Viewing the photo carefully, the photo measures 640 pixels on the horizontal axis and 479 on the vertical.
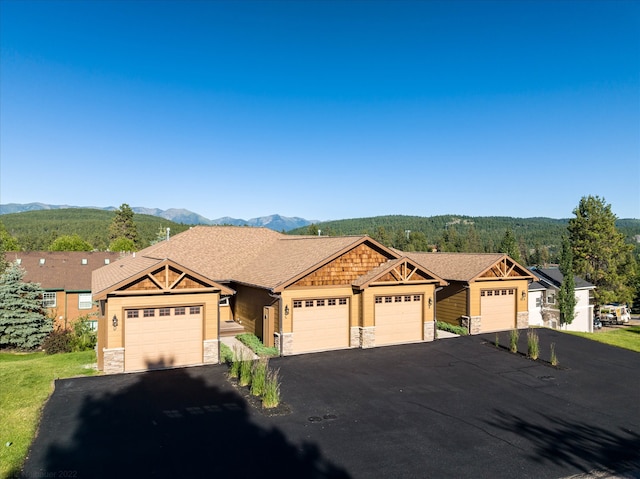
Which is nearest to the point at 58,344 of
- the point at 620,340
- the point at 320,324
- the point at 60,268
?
the point at 60,268

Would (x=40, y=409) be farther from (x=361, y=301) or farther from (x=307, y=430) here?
(x=361, y=301)

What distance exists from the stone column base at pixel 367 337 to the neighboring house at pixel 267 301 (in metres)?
0.04

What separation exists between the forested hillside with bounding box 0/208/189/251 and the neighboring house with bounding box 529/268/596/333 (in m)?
67.2

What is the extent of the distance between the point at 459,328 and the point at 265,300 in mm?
10417

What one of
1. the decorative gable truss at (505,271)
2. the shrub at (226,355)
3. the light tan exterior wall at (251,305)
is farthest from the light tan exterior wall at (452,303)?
the shrub at (226,355)

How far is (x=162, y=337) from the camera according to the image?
14.7 metres

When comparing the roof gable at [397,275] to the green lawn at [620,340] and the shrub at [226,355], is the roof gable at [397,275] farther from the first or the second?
the green lawn at [620,340]

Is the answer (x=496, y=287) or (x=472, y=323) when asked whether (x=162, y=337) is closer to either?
(x=472, y=323)

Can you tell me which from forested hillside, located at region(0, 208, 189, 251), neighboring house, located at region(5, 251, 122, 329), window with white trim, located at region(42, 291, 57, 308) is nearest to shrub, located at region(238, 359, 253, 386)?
neighboring house, located at region(5, 251, 122, 329)

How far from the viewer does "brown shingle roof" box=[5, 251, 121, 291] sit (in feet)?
95.4

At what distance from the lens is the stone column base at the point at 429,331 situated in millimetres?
19500

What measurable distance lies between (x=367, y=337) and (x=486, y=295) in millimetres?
8020

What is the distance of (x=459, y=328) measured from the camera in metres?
21.6

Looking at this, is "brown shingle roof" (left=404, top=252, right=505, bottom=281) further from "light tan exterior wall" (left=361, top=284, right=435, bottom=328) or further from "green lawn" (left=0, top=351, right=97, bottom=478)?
"green lawn" (left=0, top=351, right=97, bottom=478)
